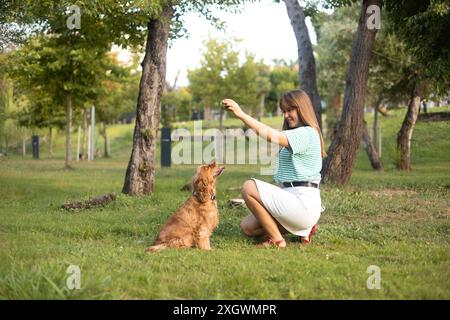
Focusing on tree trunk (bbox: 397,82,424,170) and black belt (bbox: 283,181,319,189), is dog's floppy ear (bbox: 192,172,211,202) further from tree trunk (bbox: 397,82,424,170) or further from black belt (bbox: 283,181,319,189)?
tree trunk (bbox: 397,82,424,170)

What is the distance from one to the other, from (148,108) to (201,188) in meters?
6.21

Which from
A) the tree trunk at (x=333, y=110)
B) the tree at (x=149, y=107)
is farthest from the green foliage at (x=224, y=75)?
the tree at (x=149, y=107)

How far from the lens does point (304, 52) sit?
16.2 meters

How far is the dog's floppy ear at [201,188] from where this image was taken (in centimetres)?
688

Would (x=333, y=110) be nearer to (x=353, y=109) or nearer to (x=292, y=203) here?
(x=353, y=109)

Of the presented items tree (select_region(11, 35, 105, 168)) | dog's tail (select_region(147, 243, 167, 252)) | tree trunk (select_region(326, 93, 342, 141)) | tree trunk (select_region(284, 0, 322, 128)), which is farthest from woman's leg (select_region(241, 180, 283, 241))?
tree trunk (select_region(326, 93, 342, 141))

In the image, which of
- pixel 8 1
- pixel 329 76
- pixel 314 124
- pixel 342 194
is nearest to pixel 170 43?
pixel 8 1

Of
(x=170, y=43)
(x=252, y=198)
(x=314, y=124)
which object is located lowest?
(x=252, y=198)

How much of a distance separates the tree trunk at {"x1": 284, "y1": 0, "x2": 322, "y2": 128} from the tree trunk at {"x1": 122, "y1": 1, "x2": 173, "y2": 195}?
4.88m

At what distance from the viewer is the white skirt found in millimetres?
6836

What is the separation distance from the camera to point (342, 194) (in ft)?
40.4

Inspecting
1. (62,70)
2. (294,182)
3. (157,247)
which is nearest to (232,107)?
(294,182)

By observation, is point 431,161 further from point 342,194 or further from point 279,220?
point 279,220
